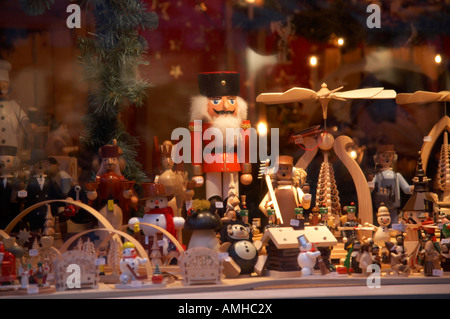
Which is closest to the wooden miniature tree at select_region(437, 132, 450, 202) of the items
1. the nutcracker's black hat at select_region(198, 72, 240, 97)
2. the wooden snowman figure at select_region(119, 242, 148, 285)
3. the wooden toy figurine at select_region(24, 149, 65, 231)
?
the nutcracker's black hat at select_region(198, 72, 240, 97)

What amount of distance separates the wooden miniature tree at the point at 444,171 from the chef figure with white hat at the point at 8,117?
6.88ft

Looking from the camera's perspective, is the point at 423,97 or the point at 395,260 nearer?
the point at 395,260

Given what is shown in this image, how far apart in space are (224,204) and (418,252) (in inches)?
38.3

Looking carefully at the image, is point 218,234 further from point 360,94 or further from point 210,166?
point 360,94

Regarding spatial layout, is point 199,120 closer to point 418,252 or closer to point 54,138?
point 54,138

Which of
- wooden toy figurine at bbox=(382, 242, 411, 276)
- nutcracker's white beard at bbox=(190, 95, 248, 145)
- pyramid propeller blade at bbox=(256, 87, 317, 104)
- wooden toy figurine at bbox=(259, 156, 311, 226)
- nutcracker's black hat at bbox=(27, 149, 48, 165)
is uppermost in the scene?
pyramid propeller blade at bbox=(256, 87, 317, 104)

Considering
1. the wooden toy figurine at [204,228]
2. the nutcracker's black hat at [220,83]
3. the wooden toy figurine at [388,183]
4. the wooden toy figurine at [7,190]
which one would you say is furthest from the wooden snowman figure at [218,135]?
the wooden toy figurine at [7,190]

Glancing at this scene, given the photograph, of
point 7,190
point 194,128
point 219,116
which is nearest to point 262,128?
point 219,116

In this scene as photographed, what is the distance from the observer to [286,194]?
3.52 meters

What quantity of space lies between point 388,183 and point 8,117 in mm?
1923

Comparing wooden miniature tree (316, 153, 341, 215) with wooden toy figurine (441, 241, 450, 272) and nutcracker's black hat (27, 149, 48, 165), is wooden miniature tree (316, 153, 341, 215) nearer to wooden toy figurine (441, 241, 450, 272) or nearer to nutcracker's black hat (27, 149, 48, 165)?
wooden toy figurine (441, 241, 450, 272)

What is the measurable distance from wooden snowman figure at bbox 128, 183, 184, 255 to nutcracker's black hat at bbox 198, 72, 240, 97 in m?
0.63

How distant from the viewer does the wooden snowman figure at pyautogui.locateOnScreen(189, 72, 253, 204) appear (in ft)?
12.2

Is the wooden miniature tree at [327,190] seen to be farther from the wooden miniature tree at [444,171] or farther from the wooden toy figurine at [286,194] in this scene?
the wooden miniature tree at [444,171]
